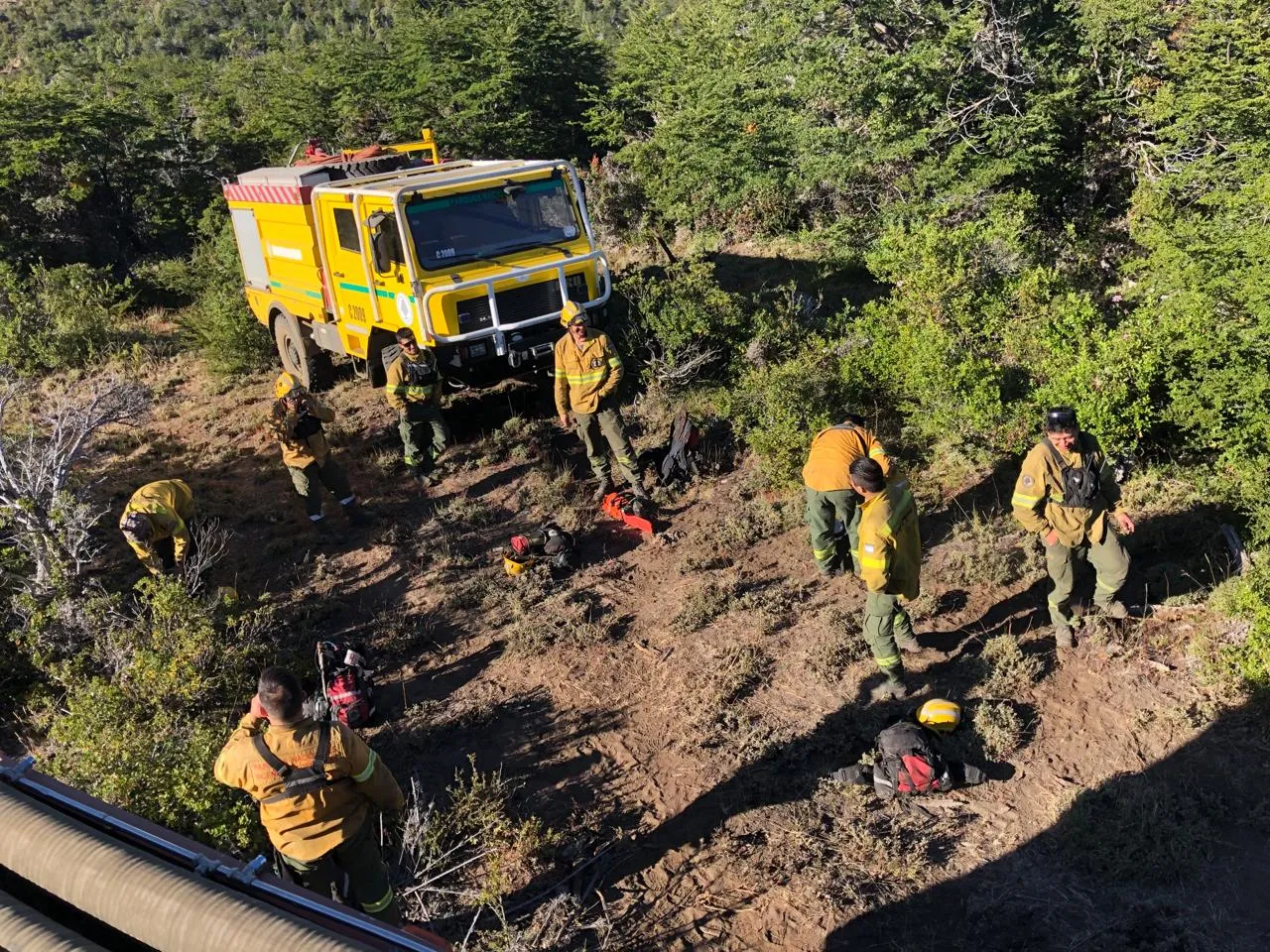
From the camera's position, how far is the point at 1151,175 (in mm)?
10516

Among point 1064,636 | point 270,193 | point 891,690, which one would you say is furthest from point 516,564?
point 270,193

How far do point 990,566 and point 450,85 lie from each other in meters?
16.8

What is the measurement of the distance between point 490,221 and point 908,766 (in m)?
6.28

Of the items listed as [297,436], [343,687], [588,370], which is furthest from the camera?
[297,436]

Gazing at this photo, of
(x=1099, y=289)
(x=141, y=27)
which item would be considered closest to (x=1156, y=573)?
(x=1099, y=289)

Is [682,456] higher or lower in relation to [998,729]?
higher

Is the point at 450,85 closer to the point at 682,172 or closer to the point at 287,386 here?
the point at 682,172

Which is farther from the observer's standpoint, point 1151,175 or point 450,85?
point 450,85

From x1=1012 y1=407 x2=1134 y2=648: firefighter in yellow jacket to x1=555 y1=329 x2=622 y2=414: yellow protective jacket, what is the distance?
338cm

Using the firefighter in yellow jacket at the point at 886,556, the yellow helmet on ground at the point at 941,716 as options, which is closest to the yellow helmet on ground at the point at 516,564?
the firefighter in yellow jacket at the point at 886,556

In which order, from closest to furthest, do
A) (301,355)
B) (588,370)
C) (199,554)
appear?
1. (199,554)
2. (588,370)
3. (301,355)

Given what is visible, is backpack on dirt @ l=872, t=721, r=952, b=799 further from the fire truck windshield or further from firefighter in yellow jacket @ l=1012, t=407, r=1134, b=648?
the fire truck windshield

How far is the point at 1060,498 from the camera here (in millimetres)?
4996

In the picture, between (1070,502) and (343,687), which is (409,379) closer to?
(343,687)
